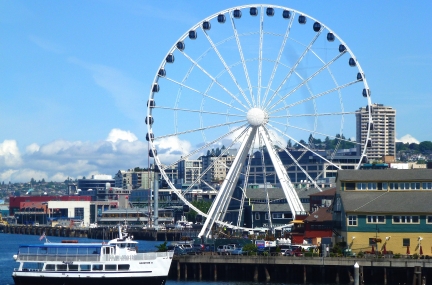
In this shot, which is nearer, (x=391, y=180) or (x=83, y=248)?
(x=83, y=248)

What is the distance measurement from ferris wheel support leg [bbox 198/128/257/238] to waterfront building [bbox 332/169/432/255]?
52.7 ft

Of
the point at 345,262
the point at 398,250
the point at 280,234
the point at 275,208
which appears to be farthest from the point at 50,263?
the point at 275,208

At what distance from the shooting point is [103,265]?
76188 mm

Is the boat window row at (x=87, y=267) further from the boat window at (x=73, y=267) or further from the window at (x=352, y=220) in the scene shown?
the window at (x=352, y=220)

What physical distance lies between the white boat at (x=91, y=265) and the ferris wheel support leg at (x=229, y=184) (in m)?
29.9

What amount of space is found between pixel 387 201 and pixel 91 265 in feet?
92.5

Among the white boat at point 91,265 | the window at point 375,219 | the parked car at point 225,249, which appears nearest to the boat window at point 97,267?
the white boat at point 91,265

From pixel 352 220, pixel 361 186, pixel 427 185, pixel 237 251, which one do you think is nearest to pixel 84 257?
pixel 237 251

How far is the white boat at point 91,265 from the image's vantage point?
75875 millimetres

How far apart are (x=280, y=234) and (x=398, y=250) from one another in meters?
35.5

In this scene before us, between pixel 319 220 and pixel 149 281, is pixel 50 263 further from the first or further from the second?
pixel 319 220

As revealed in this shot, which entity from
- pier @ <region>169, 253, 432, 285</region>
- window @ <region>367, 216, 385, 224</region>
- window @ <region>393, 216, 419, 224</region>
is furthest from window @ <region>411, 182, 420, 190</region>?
pier @ <region>169, 253, 432, 285</region>

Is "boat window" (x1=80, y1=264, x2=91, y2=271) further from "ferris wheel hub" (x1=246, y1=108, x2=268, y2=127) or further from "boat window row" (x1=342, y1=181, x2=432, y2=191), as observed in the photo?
"ferris wheel hub" (x1=246, y1=108, x2=268, y2=127)

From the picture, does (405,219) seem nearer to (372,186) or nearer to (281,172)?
(372,186)
